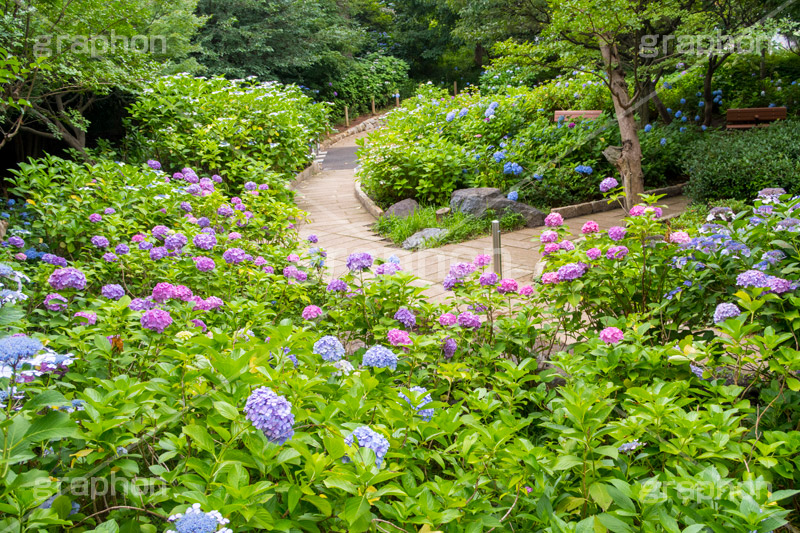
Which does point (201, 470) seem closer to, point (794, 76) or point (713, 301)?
point (713, 301)

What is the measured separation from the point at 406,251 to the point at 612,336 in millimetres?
4007

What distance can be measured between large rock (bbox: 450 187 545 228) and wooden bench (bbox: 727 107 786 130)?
15.0 feet

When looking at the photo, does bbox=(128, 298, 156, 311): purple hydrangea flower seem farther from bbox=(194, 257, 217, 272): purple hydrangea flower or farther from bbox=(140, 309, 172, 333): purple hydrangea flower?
bbox=(194, 257, 217, 272): purple hydrangea flower

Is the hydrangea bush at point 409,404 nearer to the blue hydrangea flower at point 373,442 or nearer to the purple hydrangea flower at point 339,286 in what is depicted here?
the blue hydrangea flower at point 373,442

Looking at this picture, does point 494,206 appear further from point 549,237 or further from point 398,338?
point 398,338

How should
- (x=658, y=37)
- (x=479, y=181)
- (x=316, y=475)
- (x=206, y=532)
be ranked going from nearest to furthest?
(x=206, y=532)
(x=316, y=475)
(x=658, y=37)
(x=479, y=181)

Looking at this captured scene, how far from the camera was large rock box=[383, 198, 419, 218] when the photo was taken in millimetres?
7453

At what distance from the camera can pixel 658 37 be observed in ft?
23.1

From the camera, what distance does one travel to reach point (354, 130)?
1970 cm

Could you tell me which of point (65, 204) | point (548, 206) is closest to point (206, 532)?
point (65, 204)

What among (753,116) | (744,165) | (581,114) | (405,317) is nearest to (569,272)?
(405,317)

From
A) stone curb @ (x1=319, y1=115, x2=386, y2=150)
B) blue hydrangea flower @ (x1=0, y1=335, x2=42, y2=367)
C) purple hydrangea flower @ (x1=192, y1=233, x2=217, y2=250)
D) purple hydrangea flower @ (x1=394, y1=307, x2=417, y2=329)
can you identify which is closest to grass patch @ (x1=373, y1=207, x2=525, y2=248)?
purple hydrangea flower @ (x1=192, y1=233, x2=217, y2=250)

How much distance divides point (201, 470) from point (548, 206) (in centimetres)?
656

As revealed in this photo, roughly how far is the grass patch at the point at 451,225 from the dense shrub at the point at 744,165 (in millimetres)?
2170
